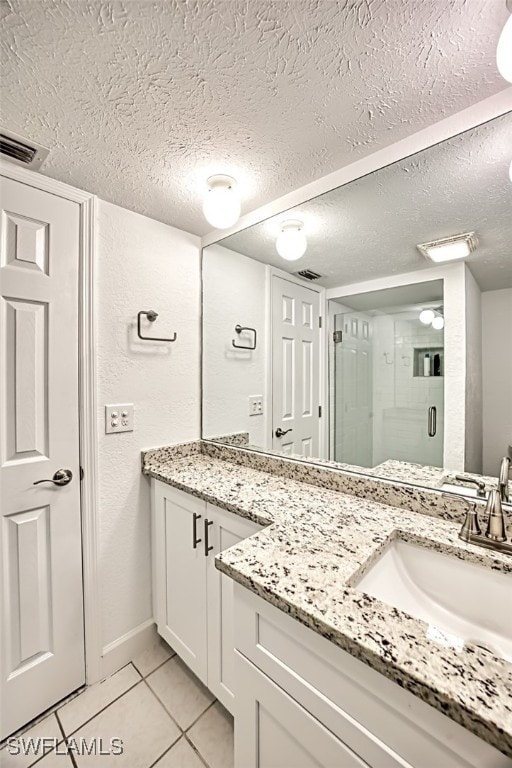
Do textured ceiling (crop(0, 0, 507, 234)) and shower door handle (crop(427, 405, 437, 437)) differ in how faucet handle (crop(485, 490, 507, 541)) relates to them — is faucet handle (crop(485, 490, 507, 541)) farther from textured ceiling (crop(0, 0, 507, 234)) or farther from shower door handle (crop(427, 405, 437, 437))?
textured ceiling (crop(0, 0, 507, 234))

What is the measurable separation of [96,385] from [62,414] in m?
0.18

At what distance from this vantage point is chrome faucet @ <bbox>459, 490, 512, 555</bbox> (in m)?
0.82

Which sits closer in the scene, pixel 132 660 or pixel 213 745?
pixel 213 745

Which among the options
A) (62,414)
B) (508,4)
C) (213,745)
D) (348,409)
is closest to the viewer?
(508,4)

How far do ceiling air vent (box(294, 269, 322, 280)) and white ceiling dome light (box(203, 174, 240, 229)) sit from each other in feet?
1.48

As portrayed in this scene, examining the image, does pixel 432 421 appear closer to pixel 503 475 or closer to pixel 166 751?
pixel 503 475

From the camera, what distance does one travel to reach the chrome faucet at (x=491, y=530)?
819 millimetres

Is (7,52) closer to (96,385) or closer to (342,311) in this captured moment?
(96,385)

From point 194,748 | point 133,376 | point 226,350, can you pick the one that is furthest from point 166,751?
point 226,350

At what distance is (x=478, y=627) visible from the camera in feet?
2.55

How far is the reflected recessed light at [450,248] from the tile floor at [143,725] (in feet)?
6.27

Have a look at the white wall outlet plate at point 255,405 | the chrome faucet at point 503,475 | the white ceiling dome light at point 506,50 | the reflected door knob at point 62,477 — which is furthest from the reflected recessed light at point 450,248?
the reflected door knob at point 62,477

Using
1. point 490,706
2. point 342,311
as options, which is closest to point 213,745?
point 490,706

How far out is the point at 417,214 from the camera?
1149 millimetres
